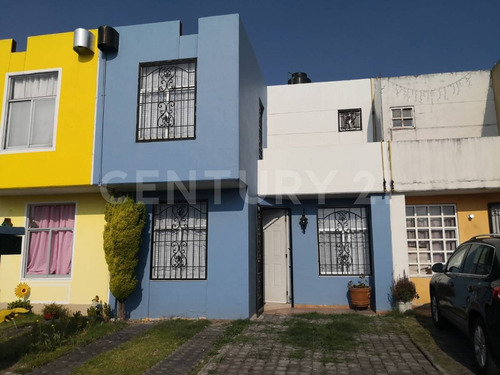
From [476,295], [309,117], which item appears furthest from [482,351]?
[309,117]

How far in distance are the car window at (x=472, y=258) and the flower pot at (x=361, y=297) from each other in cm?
369

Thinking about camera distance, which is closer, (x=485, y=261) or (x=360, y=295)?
(x=485, y=261)

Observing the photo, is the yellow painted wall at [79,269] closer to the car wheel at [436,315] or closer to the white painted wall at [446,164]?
the car wheel at [436,315]

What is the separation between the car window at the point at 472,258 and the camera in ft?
19.5

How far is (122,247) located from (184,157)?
2377 mm

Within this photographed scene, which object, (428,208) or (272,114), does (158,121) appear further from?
(428,208)

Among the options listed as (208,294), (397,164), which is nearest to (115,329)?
(208,294)

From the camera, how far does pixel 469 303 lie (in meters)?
5.55

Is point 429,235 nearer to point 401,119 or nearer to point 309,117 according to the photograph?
point 401,119

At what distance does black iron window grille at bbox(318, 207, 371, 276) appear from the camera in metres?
10.5

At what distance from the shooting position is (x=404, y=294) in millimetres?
9094

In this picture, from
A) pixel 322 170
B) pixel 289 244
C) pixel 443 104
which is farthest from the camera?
pixel 443 104

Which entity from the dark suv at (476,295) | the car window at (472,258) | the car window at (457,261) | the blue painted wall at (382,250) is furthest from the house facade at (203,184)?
the car window at (472,258)

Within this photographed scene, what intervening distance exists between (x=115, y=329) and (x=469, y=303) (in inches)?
254
